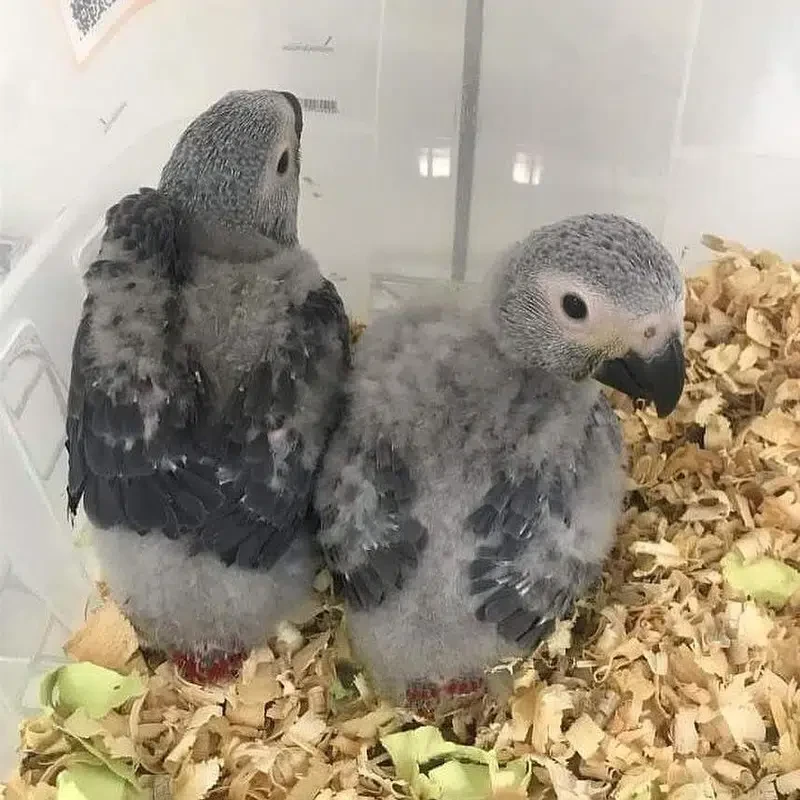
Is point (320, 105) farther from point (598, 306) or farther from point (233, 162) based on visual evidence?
point (598, 306)

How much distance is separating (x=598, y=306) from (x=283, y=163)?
0.44m

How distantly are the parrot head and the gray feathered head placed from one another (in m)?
0.30

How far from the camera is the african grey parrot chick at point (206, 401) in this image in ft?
2.94

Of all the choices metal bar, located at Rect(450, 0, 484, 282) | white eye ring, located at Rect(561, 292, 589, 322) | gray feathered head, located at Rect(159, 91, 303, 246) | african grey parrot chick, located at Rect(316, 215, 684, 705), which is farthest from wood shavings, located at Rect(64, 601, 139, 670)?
metal bar, located at Rect(450, 0, 484, 282)

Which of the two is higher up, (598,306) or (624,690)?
(598,306)

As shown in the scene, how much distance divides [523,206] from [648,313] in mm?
547

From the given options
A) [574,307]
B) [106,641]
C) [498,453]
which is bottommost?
[106,641]

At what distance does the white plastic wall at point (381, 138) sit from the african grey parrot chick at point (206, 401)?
161 mm

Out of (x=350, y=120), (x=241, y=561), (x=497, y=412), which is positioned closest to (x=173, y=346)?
(x=241, y=561)

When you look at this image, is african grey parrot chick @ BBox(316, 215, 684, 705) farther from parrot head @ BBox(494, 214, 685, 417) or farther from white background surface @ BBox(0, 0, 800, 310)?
white background surface @ BBox(0, 0, 800, 310)

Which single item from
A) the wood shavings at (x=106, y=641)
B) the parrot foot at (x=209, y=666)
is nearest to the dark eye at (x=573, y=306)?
the parrot foot at (x=209, y=666)

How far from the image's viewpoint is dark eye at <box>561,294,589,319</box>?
2.97 feet

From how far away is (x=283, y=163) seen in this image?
1126 millimetres

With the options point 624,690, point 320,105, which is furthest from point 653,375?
point 320,105
